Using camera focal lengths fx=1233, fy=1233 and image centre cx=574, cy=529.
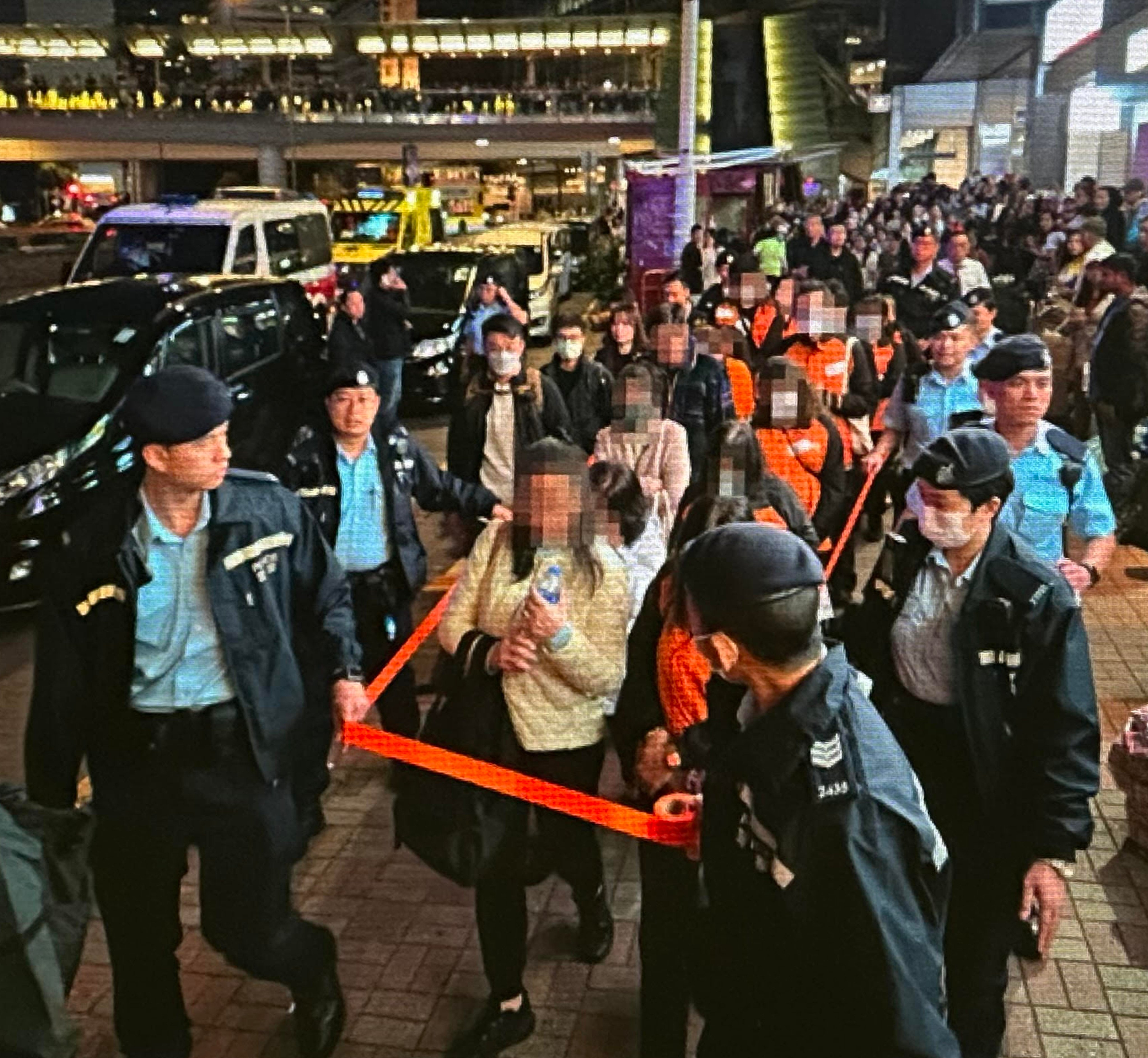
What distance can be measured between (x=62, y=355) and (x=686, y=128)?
935cm

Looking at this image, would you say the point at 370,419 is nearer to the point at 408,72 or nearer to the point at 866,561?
the point at 866,561

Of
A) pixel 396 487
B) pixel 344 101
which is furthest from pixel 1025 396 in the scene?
pixel 344 101

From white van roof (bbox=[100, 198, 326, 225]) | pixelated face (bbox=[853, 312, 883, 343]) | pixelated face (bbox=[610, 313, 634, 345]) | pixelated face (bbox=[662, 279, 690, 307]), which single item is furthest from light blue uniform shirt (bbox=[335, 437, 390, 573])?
white van roof (bbox=[100, 198, 326, 225])

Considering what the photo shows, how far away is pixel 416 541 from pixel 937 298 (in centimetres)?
618

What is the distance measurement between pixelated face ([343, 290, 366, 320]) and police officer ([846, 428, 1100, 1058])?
28.9 feet

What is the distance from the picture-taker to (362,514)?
4.75 meters

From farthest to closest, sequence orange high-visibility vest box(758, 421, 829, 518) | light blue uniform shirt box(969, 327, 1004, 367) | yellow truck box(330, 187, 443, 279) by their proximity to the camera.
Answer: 1. yellow truck box(330, 187, 443, 279)
2. light blue uniform shirt box(969, 327, 1004, 367)
3. orange high-visibility vest box(758, 421, 829, 518)

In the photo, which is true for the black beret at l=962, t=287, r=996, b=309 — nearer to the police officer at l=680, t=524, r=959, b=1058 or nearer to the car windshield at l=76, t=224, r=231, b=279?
the police officer at l=680, t=524, r=959, b=1058

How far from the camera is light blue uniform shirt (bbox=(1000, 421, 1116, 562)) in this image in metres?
4.06

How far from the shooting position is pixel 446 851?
3.44 metres

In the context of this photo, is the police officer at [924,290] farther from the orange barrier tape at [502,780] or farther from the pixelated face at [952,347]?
the orange barrier tape at [502,780]

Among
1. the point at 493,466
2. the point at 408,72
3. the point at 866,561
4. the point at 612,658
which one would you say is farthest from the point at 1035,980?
the point at 408,72

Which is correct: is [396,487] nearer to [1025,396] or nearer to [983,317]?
[1025,396]

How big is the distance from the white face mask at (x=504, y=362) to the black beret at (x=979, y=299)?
2.42 m
